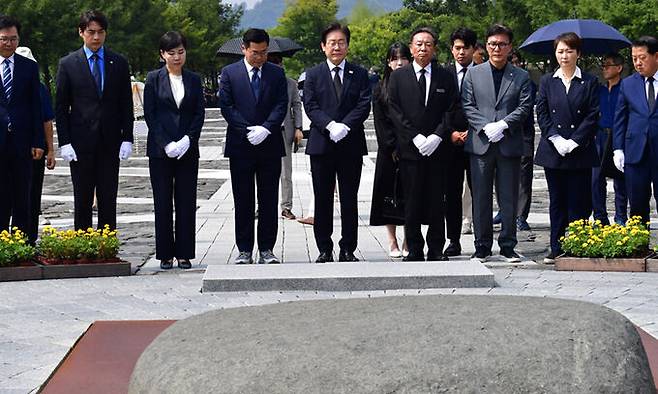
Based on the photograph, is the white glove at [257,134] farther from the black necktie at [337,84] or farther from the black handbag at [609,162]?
the black handbag at [609,162]

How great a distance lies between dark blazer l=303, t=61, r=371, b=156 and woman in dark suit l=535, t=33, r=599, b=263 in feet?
5.24

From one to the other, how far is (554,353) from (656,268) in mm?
5848

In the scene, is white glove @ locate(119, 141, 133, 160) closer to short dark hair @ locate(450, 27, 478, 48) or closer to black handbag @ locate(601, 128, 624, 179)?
short dark hair @ locate(450, 27, 478, 48)

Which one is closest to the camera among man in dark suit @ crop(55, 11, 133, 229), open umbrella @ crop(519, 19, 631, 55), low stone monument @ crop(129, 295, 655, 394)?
low stone monument @ crop(129, 295, 655, 394)

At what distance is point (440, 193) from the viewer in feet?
35.3

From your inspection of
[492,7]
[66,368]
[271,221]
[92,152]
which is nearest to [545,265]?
[271,221]

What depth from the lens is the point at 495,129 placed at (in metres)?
10.6

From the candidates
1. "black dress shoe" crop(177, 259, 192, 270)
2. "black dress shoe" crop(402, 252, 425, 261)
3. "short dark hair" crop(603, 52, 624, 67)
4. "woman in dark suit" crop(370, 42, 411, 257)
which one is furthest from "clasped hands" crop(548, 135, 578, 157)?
"black dress shoe" crop(177, 259, 192, 270)

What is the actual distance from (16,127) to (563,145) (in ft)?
15.8

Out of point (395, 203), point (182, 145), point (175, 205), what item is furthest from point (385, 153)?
point (175, 205)

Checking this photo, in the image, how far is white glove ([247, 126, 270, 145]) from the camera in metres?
10.7

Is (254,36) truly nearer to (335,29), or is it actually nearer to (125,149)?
(335,29)

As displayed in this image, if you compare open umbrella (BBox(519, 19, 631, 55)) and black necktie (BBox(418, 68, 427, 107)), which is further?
open umbrella (BBox(519, 19, 631, 55))

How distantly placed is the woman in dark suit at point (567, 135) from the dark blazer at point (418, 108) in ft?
2.81
